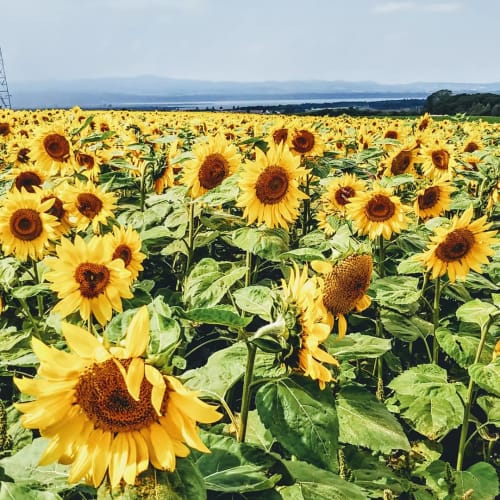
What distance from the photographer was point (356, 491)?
1.58 meters

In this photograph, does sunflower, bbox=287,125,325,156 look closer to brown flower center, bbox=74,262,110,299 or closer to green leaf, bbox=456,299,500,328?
green leaf, bbox=456,299,500,328

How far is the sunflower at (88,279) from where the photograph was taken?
2.59 m

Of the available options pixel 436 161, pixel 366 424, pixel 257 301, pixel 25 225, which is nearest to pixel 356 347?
pixel 366 424

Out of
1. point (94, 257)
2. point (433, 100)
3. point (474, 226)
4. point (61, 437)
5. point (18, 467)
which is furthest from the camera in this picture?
point (433, 100)

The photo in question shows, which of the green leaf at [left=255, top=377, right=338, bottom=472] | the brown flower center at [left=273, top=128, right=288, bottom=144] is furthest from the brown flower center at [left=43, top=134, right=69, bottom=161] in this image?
the green leaf at [left=255, top=377, right=338, bottom=472]

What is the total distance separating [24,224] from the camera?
3539 millimetres

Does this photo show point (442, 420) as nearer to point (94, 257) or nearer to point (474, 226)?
point (474, 226)

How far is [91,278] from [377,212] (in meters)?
2.04

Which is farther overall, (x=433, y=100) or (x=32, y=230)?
(x=433, y=100)

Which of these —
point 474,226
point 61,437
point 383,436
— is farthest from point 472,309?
point 61,437

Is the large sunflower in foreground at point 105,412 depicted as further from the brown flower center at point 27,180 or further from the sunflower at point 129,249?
the brown flower center at point 27,180

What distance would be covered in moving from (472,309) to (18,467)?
82.6 inches

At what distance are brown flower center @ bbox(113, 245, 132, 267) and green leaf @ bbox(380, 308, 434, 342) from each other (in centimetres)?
160

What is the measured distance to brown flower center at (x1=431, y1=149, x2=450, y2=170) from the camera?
548 cm
